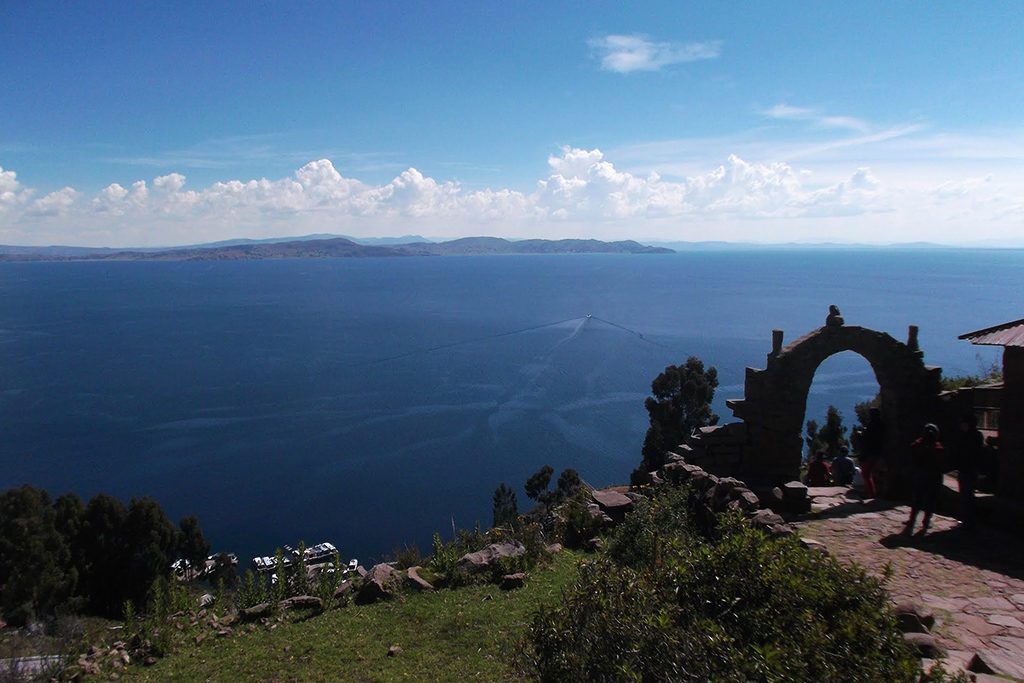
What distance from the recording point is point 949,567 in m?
8.37

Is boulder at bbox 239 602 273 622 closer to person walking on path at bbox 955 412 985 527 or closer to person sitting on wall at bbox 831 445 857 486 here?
person walking on path at bbox 955 412 985 527

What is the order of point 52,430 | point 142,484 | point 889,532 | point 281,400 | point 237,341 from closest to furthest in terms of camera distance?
1. point 889,532
2. point 142,484
3. point 52,430
4. point 281,400
5. point 237,341

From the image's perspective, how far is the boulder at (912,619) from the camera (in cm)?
606

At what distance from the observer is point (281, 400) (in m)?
64.7

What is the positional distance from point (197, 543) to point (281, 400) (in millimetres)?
39091

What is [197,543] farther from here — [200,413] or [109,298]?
[109,298]

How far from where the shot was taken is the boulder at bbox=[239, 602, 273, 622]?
941 cm

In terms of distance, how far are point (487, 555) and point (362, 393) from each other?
58085mm

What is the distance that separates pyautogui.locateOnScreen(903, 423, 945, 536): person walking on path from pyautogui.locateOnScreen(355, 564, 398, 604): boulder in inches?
294

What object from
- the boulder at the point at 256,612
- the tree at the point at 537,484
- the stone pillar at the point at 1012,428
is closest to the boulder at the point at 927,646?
the stone pillar at the point at 1012,428

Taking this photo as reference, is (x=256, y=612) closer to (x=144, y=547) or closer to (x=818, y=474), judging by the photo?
(x=818, y=474)

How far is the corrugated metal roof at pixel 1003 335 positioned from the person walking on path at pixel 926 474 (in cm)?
171

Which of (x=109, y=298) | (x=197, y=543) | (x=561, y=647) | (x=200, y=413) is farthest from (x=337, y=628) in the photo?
(x=109, y=298)

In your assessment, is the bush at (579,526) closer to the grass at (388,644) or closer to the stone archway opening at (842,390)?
the grass at (388,644)
